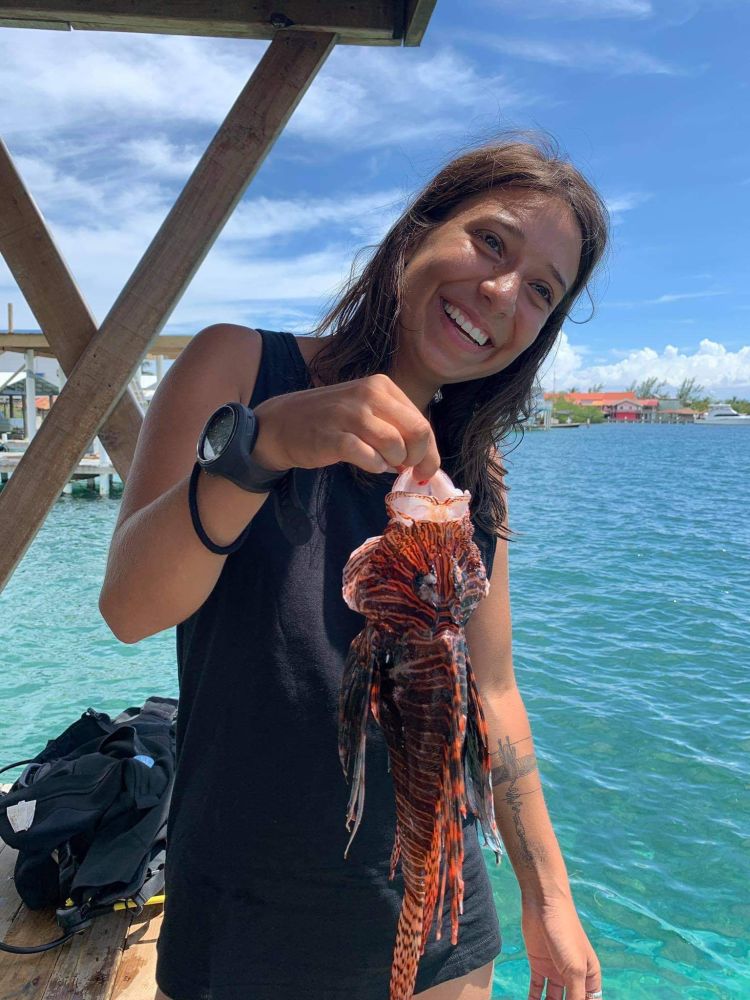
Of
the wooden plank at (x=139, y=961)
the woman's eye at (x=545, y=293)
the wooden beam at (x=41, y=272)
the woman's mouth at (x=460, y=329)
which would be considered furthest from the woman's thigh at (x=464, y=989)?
the wooden beam at (x=41, y=272)

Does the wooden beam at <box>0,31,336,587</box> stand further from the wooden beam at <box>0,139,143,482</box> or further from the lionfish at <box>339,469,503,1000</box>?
the lionfish at <box>339,469,503,1000</box>

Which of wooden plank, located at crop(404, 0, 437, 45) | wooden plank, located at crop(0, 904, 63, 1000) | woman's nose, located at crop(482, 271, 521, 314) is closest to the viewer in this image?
woman's nose, located at crop(482, 271, 521, 314)

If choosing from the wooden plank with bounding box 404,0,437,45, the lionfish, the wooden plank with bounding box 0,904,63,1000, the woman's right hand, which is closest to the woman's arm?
the lionfish

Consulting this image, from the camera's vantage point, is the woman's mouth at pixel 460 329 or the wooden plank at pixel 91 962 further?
the wooden plank at pixel 91 962

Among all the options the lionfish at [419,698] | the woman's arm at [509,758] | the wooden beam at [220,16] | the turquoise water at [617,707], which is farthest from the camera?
the turquoise water at [617,707]

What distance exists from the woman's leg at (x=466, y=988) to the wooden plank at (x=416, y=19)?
3.42m

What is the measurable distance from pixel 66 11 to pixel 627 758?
35.0ft

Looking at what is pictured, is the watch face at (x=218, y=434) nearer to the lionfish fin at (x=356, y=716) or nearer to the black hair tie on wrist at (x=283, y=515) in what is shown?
the black hair tie on wrist at (x=283, y=515)

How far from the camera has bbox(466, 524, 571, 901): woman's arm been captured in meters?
2.20

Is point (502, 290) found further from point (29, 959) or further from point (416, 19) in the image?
point (29, 959)

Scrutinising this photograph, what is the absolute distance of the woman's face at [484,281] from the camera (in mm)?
1947

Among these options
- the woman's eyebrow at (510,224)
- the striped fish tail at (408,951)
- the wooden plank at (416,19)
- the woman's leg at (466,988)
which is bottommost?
the woman's leg at (466,988)

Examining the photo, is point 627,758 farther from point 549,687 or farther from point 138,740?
point 138,740

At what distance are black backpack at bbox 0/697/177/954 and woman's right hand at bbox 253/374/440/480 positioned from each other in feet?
9.12
